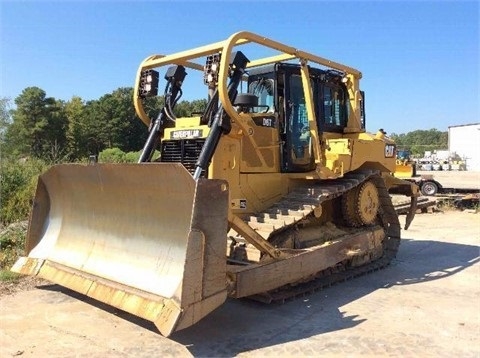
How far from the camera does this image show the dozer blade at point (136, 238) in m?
3.84

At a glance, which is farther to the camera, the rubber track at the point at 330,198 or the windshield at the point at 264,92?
the windshield at the point at 264,92

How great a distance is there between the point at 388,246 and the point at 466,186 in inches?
502

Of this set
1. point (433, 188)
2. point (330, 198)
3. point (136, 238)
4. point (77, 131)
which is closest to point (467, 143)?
point (433, 188)

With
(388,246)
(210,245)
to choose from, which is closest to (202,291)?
(210,245)

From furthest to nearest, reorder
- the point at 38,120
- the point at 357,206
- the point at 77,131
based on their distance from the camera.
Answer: the point at 77,131, the point at 38,120, the point at 357,206

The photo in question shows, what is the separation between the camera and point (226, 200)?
13.3ft

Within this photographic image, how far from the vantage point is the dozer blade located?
3.84 m

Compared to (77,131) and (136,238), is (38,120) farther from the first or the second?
(136,238)

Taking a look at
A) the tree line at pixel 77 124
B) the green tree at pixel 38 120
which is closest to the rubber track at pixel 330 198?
the tree line at pixel 77 124

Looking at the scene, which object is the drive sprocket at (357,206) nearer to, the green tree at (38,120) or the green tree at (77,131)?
the green tree at (38,120)

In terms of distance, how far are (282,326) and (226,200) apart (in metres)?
1.51

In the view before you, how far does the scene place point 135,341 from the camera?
4207 mm

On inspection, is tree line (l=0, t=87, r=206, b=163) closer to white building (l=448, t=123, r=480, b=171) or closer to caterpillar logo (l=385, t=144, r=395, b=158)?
white building (l=448, t=123, r=480, b=171)

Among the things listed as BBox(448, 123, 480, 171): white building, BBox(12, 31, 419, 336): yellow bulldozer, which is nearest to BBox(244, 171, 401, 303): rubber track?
BBox(12, 31, 419, 336): yellow bulldozer
